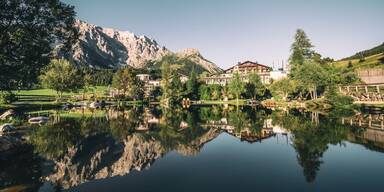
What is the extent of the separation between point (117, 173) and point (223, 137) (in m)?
18.8

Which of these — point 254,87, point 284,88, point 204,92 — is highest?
point 254,87

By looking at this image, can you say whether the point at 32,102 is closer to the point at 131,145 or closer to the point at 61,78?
the point at 61,78

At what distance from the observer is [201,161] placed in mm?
24875


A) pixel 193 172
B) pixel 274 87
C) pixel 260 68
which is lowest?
pixel 193 172

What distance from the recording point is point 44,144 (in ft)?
101

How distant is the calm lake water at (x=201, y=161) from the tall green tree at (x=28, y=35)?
752 centimetres

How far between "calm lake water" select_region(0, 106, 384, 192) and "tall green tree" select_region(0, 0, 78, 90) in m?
7.52

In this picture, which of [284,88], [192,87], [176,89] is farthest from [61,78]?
[284,88]

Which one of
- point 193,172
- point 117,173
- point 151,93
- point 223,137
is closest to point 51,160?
point 117,173

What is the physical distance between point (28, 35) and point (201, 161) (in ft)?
64.8

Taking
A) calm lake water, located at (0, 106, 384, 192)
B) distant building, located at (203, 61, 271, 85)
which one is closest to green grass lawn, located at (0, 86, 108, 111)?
calm lake water, located at (0, 106, 384, 192)

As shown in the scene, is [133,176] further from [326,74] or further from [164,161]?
[326,74]

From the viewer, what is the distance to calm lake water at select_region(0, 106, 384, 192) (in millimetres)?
18219

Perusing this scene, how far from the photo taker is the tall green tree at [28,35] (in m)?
27.2
